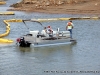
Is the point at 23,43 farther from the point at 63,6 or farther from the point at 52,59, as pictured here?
the point at 63,6

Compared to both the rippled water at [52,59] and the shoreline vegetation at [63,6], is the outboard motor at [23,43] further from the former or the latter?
the shoreline vegetation at [63,6]

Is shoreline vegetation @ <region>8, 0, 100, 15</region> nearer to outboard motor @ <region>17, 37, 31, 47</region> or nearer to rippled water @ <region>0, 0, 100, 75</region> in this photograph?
rippled water @ <region>0, 0, 100, 75</region>

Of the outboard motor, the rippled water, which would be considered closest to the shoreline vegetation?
the rippled water

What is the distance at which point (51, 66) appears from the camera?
56.3 ft

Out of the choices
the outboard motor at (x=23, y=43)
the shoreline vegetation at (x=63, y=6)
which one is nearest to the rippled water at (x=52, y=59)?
the outboard motor at (x=23, y=43)

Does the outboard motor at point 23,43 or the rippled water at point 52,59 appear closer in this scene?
the rippled water at point 52,59

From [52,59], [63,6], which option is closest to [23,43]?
[52,59]

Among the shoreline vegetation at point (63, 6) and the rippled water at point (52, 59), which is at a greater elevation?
the rippled water at point (52, 59)

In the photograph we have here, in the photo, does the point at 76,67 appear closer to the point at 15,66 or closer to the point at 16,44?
the point at 15,66

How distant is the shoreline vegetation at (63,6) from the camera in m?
54.8

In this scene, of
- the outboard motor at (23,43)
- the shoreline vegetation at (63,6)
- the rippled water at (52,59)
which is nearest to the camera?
the rippled water at (52,59)

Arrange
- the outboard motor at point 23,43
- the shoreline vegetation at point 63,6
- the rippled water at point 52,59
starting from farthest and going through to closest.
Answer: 1. the shoreline vegetation at point 63,6
2. the outboard motor at point 23,43
3. the rippled water at point 52,59

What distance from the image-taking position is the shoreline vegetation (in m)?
54.8

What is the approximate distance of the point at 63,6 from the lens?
2425 inches
